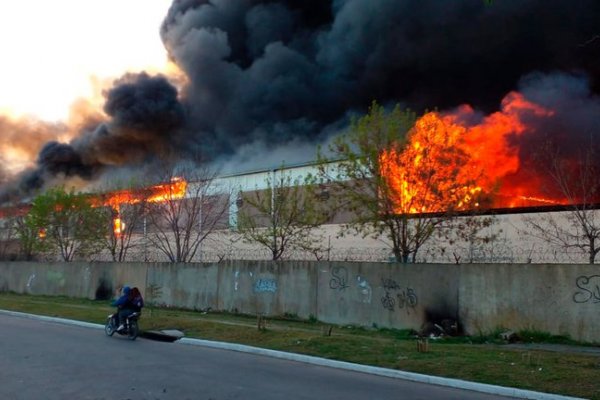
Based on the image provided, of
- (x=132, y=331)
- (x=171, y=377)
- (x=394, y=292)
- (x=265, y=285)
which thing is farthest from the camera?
(x=265, y=285)

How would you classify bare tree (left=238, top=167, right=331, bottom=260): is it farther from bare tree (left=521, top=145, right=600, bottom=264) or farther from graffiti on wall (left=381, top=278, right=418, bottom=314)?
bare tree (left=521, top=145, right=600, bottom=264)

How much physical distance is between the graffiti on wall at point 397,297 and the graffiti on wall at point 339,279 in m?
1.47

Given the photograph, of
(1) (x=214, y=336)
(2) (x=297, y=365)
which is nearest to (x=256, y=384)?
(2) (x=297, y=365)

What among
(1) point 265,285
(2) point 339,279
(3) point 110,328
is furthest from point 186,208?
(3) point 110,328

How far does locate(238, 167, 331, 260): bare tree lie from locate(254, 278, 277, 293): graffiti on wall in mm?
3151

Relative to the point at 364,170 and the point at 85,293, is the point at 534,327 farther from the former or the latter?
the point at 85,293

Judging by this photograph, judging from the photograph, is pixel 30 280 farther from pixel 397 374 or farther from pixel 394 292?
pixel 397 374

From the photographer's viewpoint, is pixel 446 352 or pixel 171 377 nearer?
pixel 171 377

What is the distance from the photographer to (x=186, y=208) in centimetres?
3147

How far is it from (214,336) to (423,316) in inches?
231

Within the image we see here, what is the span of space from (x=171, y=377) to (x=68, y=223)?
29.9 metres

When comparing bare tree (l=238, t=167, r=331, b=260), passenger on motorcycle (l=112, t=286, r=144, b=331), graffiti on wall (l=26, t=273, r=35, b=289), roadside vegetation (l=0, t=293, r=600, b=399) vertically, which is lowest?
roadside vegetation (l=0, t=293, r=600, b=399)

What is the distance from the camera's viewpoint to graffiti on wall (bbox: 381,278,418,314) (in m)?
17.3

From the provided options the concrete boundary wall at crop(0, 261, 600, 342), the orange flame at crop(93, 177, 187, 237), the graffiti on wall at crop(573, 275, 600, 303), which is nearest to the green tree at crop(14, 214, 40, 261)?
the orange flame at crop(93, 177, 187, 237)
